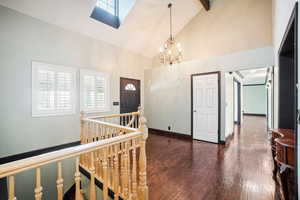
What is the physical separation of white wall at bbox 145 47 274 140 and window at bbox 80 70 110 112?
1.76 meters

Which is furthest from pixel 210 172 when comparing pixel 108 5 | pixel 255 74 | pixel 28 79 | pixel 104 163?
pixel 255 74

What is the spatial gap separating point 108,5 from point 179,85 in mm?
3174

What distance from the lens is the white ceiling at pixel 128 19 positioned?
2980mm

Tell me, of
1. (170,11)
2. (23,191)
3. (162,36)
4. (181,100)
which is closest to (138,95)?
(181,100)

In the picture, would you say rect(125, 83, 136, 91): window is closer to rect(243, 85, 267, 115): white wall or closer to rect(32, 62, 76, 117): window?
rect(32, 62, 76, 117): window

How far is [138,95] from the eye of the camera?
17.7 feet

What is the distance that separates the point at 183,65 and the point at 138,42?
1776 mm

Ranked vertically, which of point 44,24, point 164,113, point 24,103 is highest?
point 44,24

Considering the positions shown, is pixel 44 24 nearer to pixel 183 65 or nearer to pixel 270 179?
pixel 183 65

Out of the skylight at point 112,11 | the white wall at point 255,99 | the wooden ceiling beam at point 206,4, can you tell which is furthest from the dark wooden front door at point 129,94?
the white wall at point 255,99

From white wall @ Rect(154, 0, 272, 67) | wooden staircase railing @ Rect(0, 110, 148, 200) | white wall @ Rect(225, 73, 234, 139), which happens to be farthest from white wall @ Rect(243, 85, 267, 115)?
wooden staircase railing @ Rect(0, 110, 148, 200)

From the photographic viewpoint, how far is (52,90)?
3283mm

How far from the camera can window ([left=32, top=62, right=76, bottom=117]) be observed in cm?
306

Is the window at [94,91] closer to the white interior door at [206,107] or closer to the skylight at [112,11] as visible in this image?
the skylight at [112,11]
